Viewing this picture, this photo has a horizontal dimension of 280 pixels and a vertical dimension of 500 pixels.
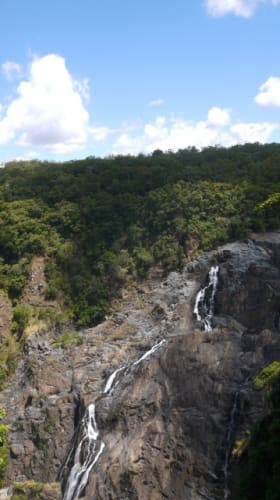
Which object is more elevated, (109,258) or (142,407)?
(109,258)

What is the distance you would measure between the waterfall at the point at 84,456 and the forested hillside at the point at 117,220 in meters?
11.9

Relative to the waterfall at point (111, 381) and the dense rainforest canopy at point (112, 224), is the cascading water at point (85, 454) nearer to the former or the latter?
the waterfall at point (111, 381)

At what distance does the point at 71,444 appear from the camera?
2748cm

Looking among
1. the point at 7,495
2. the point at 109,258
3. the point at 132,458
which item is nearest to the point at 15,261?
the point at 109,258

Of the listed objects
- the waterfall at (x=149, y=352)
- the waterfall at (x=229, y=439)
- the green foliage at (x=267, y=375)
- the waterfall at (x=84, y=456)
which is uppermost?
the green foliage at (x=267, y=375)

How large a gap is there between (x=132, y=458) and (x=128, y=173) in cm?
3309

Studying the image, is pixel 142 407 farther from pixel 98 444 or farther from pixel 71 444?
pixel 71 444

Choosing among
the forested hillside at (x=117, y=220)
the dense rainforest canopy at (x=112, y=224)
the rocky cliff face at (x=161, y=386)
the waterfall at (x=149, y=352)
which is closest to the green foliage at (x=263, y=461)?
the rocky cliff face at (x=161, y=386)

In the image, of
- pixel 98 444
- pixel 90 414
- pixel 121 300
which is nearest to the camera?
pixel 98 444

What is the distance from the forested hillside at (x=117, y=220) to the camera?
39.8 m

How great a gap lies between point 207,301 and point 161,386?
32.2ft

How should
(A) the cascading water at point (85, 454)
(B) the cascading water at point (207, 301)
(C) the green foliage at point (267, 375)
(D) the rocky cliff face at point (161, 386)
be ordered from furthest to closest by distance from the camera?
(B) the cascading water at point (207, 301) → (A) the cascading water at point (85, 454) → (C) the green foliage at point (267, 375) → (D) the rocky cliff face at point (161, 386)

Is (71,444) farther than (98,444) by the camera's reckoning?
Yes

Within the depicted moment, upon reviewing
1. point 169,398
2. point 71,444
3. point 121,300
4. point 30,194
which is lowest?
point 71,444
